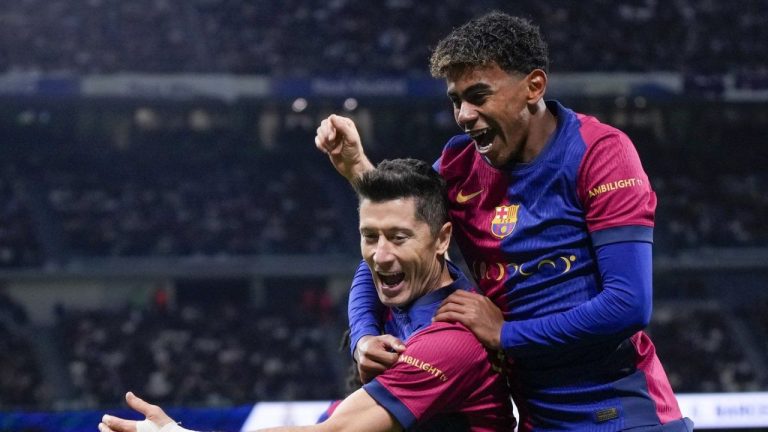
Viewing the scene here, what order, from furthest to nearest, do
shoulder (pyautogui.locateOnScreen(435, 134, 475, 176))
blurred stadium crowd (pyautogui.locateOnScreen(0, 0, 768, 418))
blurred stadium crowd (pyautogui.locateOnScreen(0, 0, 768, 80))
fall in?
blurred stadium crowd (pyautogui.locateOnScreen(0, 0, 768, 80)), blurred stadium crowd (pyautogui.locateOnScreen(0, 0, 768, 418)), shoulder (pyautogui.locateOnScreen(435, 134, 475, 176))

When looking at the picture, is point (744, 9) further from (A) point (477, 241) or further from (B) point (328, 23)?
(A) point (477, 241)

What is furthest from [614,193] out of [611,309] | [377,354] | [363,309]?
[363,309]

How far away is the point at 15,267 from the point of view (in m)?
19.5

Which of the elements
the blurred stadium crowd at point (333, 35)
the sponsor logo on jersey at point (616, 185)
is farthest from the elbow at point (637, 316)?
the blurred stadium crowd at point (333, 35)

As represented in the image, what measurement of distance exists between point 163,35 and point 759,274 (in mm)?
13309

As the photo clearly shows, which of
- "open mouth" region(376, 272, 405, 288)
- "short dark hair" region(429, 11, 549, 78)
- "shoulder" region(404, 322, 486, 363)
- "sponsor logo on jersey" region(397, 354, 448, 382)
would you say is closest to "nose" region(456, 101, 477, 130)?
"short dark hair" region(429, 11, 549, 78)

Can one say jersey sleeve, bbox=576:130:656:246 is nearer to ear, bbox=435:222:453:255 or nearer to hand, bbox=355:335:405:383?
ear, bbox=435:222:453:255

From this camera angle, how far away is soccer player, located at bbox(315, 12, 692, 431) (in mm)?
3049

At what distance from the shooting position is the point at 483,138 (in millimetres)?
3248

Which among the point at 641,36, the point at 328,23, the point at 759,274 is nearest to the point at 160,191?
the point at 328,23

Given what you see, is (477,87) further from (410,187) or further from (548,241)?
(548,241)

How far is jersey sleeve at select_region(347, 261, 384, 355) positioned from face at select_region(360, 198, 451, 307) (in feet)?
0.53

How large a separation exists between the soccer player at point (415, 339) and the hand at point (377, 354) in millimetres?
31

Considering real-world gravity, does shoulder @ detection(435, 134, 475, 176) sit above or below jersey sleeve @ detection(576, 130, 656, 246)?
above
